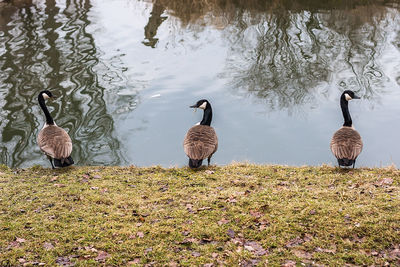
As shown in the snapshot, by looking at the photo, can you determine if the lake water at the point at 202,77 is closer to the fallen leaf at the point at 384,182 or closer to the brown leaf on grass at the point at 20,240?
the fallen leaf at the point at 384,182

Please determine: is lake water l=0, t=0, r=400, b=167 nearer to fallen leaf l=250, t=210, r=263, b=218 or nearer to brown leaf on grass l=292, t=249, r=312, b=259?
fallen leaf l=250, t=210, r=263, b=218

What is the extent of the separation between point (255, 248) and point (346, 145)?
383 centimetres

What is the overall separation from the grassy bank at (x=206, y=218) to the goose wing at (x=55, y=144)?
57 cm

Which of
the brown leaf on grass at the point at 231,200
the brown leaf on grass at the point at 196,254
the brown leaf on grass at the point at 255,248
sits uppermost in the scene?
the brown leaf on grass at the point at 231,200

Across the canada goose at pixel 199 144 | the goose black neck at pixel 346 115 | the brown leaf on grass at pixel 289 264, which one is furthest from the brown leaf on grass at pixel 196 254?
the goose black neck at pixel 346 115

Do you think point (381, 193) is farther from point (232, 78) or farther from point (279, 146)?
point (232, 78)

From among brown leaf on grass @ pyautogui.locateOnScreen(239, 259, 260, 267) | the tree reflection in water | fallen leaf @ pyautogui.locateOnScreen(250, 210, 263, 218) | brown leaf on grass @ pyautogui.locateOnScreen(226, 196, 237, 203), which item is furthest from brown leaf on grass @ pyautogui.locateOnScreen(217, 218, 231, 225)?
the tree reflection in water

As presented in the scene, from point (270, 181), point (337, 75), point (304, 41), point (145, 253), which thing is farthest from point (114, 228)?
point (304, 41)

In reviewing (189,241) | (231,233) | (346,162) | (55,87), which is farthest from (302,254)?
(55,87)

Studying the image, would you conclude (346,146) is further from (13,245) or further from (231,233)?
(13,245)

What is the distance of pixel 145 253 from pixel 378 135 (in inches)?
384

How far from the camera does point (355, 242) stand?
21.8 feet

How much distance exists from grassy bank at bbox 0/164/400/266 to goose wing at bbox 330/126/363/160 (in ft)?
1.67

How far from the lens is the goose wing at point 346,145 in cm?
917
